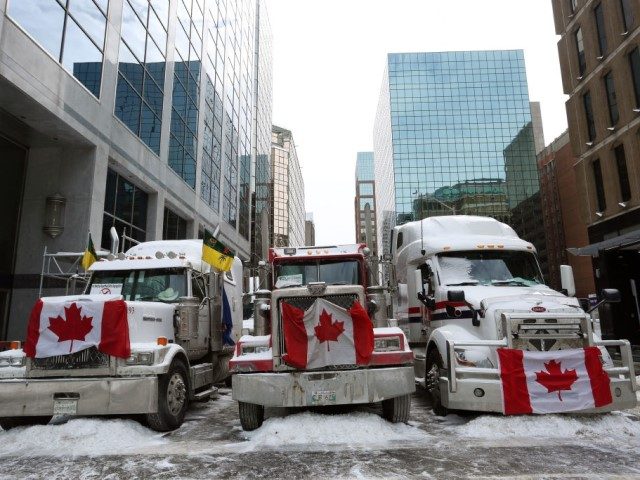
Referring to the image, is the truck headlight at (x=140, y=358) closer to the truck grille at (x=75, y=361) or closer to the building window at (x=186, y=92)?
the truck grille at (x=75, y=361)

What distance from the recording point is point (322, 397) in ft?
20.6

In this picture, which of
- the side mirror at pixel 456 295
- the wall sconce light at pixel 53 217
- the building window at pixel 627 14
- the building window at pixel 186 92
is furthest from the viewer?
the building window at pixel 186 92

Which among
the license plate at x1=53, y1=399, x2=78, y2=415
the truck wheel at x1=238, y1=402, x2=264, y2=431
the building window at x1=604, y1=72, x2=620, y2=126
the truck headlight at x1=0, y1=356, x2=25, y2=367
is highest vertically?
the building window at x1=604, y1=72, x2=620, y2=126

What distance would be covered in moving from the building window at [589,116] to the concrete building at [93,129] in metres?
22.4

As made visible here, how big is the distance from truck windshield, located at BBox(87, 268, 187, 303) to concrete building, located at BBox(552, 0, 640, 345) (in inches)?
640

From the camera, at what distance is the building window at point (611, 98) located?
2234 cm

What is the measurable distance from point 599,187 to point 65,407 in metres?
→ 25.4

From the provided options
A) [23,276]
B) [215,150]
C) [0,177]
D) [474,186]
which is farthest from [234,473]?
[474,186]

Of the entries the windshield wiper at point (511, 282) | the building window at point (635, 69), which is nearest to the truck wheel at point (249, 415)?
the windshield wiper at point (511, 282)

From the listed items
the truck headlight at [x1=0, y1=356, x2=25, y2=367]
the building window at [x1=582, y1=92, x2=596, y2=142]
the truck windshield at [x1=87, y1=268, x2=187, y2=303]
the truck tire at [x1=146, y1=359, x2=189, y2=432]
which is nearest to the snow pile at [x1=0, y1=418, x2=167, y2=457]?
the truck tire at [x1=146, y1=359, x2=189, y2=432]

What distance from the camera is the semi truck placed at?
630cm

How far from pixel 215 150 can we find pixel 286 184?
214ft

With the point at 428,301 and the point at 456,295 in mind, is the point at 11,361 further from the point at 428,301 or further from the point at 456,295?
the point at 456,295

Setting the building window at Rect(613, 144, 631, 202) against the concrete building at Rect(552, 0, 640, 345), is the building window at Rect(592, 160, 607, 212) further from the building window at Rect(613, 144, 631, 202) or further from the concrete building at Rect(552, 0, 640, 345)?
the building window at Rect(613, 144, 631, 202)
